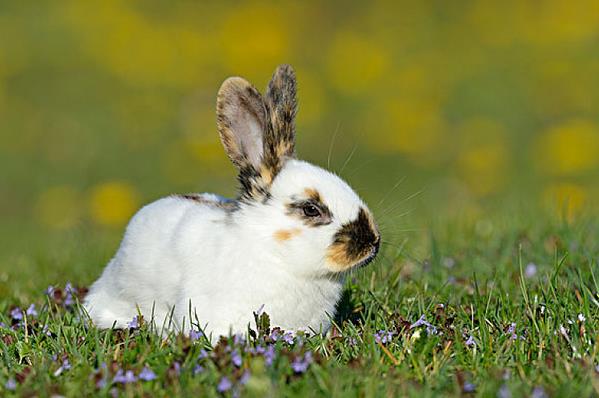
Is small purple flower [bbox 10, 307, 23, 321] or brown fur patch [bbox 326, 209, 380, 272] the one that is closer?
brown fur patch [bbox 326, 209, 380, 272]

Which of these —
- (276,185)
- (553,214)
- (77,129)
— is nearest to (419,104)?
(77,129)

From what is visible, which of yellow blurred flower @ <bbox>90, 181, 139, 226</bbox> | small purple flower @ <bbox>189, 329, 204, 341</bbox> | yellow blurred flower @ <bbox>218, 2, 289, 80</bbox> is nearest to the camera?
small purple flower @ <bbox>189, 329, 204, 341</bbox>

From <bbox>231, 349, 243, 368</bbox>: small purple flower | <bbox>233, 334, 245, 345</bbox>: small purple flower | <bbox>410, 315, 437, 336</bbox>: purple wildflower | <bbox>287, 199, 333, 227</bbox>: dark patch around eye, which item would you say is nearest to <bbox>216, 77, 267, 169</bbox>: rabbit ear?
<bbox>287, 199, 333, 227</bbox>: dark patch around eye

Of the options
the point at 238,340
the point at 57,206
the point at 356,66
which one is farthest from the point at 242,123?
the point at 356,66

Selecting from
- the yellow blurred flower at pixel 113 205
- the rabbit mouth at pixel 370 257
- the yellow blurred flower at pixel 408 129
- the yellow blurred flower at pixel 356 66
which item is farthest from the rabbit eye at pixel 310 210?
the yellow blurred flower at pixel 356 66

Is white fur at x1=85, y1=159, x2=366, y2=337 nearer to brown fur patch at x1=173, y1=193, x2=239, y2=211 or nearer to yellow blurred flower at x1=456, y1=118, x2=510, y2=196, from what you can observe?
brown fur patch at x1=173, y1=193, x2=239, y2=211

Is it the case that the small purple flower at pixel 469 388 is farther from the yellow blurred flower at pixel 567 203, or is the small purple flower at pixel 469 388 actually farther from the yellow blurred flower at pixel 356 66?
the yellow blurred flower at pixel 356 66
